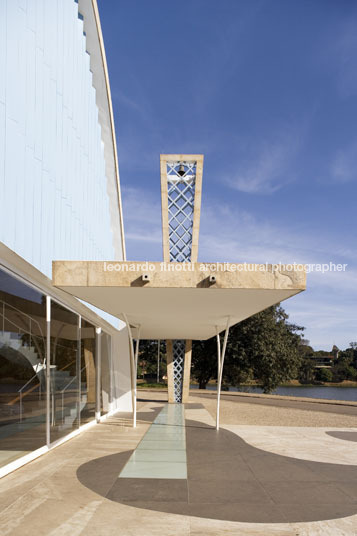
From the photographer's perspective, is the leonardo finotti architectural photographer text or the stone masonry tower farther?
the stone masonry tower

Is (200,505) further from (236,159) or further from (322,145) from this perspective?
(236,159)

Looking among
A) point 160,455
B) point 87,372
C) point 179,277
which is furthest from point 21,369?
point 87,372

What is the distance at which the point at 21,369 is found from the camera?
25.4 ft

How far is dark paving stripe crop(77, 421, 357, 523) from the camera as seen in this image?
5.84 meters

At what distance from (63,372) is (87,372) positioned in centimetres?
291

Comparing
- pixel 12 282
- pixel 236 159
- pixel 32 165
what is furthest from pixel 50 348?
pixel 236 159

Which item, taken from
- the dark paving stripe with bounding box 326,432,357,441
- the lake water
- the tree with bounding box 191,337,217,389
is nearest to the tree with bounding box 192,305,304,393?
the tree with bounding box 191,337,217,389

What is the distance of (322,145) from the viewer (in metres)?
19.0

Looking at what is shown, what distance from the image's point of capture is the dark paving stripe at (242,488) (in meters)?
5.84

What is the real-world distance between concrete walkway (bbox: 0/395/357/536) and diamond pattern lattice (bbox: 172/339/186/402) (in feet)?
34.4

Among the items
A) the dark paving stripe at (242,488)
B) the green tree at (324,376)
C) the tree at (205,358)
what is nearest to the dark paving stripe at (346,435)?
the dark paving stripe at (242,488)

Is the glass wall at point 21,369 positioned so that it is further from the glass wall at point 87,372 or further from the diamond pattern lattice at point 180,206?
the diamond pattern lattice at point 180,206

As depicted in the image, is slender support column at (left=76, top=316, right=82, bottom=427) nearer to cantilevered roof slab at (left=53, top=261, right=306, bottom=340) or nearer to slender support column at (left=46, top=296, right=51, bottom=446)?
slender support column at (left=46, top=296, right=51, bottom=446)

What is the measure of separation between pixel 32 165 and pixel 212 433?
323 inches
